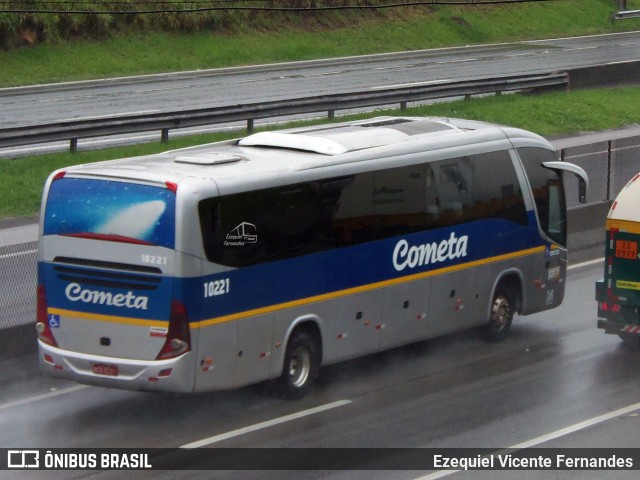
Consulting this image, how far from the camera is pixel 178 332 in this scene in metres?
12.2

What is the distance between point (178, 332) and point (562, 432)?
386cm

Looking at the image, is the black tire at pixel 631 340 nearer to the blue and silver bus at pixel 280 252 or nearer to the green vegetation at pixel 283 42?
the blue and silver bus at pixel 280 252

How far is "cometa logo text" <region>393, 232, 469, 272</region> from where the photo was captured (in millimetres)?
14609

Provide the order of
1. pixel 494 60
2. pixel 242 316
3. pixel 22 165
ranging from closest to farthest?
pixel 242 316 < pixel 22 165 < pixel 494 60

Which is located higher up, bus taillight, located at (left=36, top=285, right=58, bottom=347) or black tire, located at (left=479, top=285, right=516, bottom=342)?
bus taillight, located at (left=36, top=285, right=58, bottom=347)

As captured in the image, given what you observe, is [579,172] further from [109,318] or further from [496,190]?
[109,318]

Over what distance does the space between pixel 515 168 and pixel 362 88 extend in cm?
2338

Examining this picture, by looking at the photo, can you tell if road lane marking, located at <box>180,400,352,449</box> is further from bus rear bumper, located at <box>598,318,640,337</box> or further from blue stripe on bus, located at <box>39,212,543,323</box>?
bus rear bumper, located at <box>598,318,640,337</box>

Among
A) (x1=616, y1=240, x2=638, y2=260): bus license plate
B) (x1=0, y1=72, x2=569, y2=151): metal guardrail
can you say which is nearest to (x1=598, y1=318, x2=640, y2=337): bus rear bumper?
(x1=616, y1=240, x2=638, y2=260): bus license plate

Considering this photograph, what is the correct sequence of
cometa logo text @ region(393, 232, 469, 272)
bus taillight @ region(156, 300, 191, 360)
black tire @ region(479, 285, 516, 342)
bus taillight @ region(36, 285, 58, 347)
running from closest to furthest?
bus taillight @ region(156, 300, 191, 360) → bus taillight @ region(36, 285, 58, 347) → cometa logo text @ region(393, 232, 469, 272) → black tire @ region(479, 285, 516, 342)

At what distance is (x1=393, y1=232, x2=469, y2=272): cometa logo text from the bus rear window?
338cm

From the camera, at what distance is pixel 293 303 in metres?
13.3

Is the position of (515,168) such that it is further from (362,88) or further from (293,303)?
(362,88)

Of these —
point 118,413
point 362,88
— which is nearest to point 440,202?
point 118,413
